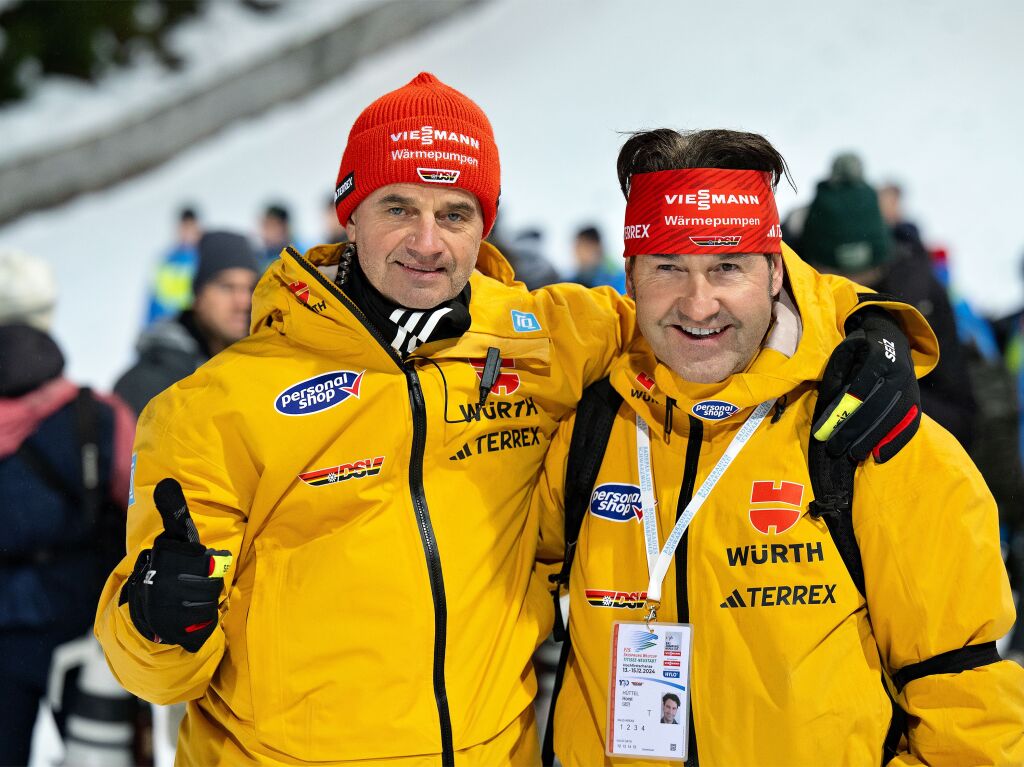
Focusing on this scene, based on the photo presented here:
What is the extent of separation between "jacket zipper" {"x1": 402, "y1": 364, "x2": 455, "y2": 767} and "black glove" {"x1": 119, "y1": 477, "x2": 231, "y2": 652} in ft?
1.43

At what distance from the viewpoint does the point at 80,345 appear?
10.4 meters

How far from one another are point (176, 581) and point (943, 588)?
5.02 ft

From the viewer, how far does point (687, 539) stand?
2430 mm

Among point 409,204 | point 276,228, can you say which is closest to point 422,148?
point 409,204

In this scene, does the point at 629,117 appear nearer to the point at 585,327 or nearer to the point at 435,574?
the point at 585,327

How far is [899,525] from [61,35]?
14445mm

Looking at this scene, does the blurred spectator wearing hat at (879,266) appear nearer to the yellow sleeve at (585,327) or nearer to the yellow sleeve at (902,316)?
the yellow sleeve at (902,316)

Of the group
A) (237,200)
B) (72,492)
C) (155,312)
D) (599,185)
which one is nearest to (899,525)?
(72,492)

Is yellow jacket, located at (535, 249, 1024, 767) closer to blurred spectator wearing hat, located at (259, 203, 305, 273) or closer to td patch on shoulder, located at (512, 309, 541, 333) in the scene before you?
td patch on shoulder, located at (512, 309, 541, 333)

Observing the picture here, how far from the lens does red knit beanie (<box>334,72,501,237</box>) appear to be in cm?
268

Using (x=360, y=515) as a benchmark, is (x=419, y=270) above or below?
above

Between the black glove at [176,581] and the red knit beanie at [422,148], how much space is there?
2.94 feet

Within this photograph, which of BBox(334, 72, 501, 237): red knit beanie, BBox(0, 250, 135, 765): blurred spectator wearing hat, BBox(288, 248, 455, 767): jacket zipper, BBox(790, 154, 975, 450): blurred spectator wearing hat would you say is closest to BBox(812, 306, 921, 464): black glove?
BBox(288, 248, 455, 767): jacket zipper

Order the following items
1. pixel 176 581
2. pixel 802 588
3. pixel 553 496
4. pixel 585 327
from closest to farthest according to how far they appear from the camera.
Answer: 1. pixel 176 581
2. pixel 802 588
3. pixel 553 496
4. pixel 585 327
